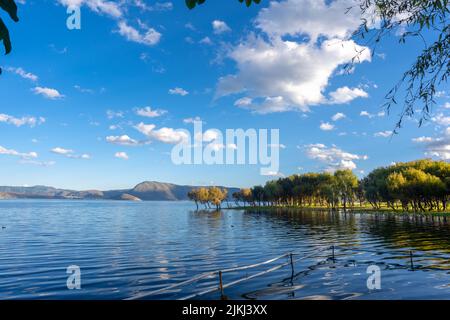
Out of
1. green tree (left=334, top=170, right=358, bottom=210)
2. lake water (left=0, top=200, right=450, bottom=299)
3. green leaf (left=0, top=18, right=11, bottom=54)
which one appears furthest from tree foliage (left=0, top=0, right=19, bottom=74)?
green tree (left=334, top=170, right=358, bottom=210)

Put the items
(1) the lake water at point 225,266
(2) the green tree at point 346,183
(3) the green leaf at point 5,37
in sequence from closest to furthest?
1. (3) the green leaf at point 5,37
2. (1) the lake water at point 225,266
3. (2) the green tree at point 346,183

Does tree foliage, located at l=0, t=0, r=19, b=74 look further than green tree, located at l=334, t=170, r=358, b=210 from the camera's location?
No

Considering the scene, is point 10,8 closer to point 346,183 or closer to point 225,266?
point 225,266

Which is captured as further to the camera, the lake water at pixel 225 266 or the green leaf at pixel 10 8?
the lake water at pixel 225 266

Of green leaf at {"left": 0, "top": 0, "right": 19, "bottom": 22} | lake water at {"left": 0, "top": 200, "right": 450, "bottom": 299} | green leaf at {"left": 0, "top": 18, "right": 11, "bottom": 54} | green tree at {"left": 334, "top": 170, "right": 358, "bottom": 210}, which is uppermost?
green tree at {"left": 334, "top": 170, "right": 358, "bottom": 210}

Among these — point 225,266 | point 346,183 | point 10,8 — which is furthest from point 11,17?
point 346,183

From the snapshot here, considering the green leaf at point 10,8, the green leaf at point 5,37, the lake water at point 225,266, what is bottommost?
the lake water at point 225,266

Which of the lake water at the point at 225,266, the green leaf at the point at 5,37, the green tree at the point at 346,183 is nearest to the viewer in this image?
the green leaf at the point at 5,37

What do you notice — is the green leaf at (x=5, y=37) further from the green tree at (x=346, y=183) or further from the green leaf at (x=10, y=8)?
the green tree at (x=346, y=183)

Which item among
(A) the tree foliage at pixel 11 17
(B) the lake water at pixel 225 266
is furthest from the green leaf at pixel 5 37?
(B) the lake water at pixel 225 266

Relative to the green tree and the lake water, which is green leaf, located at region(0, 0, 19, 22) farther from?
the green tree

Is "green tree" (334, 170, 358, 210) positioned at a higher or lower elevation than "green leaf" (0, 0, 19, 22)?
higher
